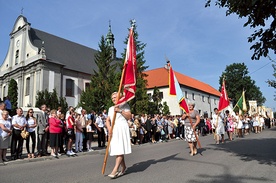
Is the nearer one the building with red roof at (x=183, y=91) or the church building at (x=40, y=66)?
the church building at (x=40, y=66)

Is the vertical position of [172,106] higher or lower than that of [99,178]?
higher

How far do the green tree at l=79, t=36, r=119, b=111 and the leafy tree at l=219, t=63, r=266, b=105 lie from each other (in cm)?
3999

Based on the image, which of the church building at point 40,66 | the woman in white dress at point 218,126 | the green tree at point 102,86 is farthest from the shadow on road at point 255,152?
the church building at point 40,66

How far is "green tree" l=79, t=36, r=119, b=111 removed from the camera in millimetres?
28094

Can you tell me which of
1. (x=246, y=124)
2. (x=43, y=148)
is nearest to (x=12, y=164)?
(x=43, y=148)

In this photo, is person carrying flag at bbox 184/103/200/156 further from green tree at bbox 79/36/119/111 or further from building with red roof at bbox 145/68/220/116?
building with red roof at bbox 145/68/220/116

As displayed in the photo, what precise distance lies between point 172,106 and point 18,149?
1456 inches

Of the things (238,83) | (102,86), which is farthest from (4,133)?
(238,83)

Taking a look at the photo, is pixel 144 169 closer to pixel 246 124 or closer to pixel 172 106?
pixel 246 124

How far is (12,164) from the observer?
841cm

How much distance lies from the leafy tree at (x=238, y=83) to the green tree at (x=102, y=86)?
40.0 meters

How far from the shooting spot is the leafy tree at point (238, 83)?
62.5 meters

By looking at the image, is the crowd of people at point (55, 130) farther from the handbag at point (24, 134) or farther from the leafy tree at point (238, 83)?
the leafy tree at point (238, 83)

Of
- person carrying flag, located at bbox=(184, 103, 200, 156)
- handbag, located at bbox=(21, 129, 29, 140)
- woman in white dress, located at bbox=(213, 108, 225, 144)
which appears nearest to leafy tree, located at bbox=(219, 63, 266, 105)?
woman in white dress, located at bbox=(213, 108, 225, 144)
